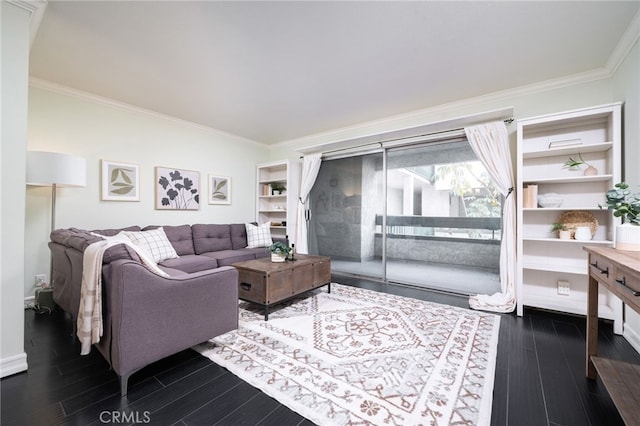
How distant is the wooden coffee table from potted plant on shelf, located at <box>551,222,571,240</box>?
8.69 feet

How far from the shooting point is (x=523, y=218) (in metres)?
3.03

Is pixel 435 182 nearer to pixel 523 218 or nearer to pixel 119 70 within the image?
pixel 523 218

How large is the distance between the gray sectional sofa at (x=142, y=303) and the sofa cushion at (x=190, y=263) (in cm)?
99

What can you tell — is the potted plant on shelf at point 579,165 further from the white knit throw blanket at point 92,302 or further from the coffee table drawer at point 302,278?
the white knit throw blanket at point 92,302

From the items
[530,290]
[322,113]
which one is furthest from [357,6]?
[530,290]

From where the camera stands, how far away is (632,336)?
2.12 m

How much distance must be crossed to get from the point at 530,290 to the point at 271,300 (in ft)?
9.87

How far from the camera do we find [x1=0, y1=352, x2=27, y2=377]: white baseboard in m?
1.64

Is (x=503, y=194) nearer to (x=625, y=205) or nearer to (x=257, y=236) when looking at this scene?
(x=625, y=205)

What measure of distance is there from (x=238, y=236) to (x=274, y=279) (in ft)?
6.98

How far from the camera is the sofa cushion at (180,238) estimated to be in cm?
363

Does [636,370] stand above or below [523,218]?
below

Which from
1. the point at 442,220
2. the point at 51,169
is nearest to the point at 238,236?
the point at 51,169

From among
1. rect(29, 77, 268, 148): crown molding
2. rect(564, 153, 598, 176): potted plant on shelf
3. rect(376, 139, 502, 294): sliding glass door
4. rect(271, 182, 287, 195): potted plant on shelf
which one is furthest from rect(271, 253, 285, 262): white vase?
rect(564, 153, 598, 176): potted plant on shelf
